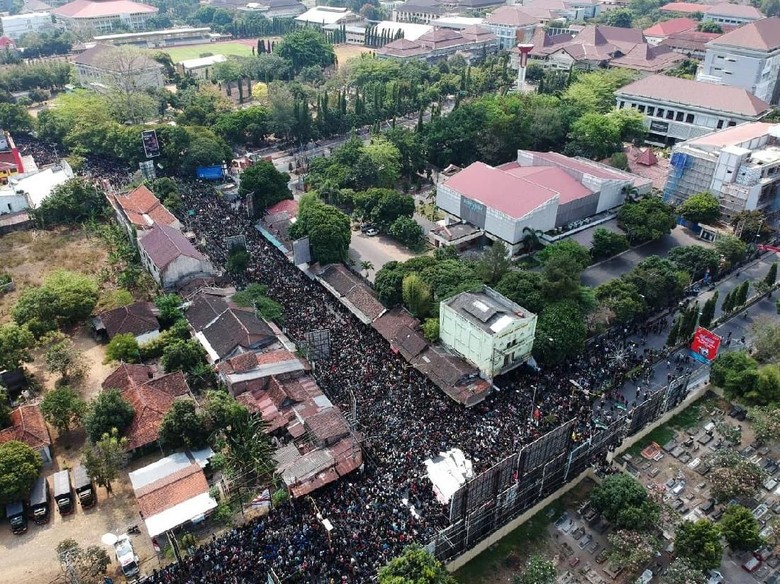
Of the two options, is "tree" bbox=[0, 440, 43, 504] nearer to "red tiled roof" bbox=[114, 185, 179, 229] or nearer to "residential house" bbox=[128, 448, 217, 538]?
"residential house" bbox=[128, 448, 217, 538]

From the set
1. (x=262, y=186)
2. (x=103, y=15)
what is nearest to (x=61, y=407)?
(x=262, y=186)

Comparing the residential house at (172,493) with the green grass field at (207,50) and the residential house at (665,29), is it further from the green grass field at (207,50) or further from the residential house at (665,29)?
the residential house at (665,29)

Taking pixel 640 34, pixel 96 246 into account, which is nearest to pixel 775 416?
pixel 96 246

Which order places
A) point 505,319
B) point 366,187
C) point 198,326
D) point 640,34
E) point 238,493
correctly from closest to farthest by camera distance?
1. point 238,493
2. point 505,319
3. point 198,326
4. point 366,187
5. point 640,34

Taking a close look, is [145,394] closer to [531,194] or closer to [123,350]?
[123,350]

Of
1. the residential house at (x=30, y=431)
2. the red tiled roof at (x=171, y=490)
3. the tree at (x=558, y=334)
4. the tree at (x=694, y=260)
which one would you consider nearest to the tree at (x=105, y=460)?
the red tiled roof at (x=171, y=490)

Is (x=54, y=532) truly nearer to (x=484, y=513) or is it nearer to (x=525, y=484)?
(x=484, y=513)
